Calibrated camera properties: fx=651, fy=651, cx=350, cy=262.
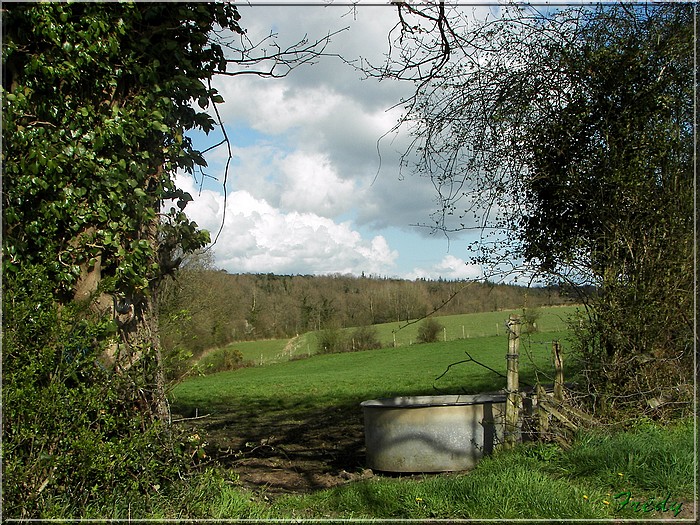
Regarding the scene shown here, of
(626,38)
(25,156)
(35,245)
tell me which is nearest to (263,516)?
(35,245)

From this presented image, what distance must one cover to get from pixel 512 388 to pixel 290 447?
172 inches

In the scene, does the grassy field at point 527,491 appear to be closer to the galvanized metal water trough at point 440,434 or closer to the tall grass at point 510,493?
the tall grass at point 510,493

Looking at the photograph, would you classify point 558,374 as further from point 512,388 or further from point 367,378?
point 367,378

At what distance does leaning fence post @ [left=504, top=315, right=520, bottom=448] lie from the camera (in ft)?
21.9

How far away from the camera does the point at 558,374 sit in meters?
6.77

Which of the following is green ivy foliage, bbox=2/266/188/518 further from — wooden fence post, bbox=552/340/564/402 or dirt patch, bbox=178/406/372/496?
wooden fence post, bbox=552/340/564/402

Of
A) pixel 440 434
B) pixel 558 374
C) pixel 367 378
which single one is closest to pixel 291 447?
pixel 440 434

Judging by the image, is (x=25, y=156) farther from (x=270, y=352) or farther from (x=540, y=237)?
(x=270, y=352)

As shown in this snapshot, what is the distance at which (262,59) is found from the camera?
214 inches

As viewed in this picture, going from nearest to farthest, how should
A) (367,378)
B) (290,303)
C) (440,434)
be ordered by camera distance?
(440,434), (367,378), (290,303)

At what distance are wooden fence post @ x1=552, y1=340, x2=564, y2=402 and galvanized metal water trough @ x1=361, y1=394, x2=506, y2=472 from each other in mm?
765

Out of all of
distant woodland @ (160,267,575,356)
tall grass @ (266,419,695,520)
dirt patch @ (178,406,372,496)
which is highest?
distant woodland @ (160,267,575,356)

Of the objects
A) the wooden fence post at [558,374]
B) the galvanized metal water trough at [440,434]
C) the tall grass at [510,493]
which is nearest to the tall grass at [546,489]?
the tall grass at [510,493]

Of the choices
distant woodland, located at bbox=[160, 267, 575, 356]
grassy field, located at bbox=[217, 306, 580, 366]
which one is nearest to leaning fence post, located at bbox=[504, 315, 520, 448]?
distant woodland, located at bbox=[160, 267, 575, 356]
